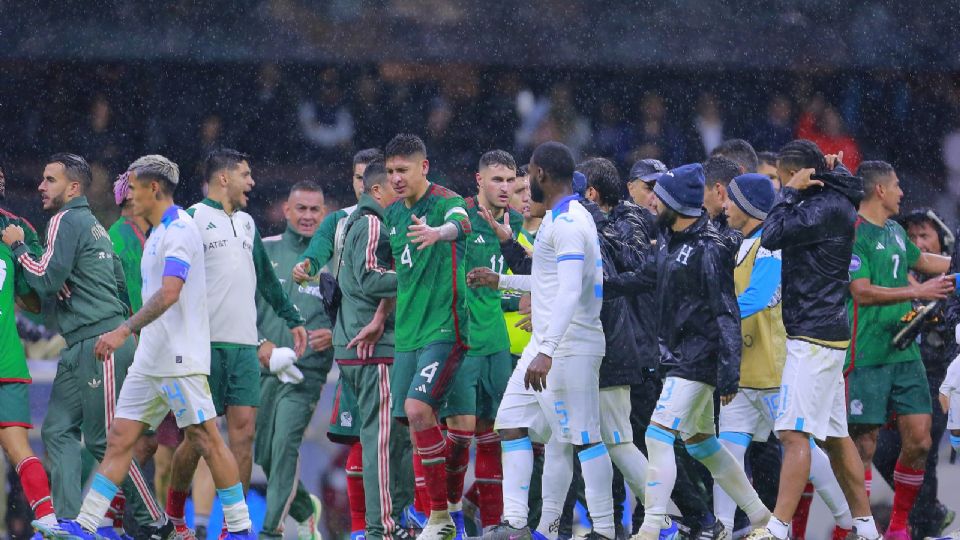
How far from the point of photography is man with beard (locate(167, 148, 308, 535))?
8406 millimetres

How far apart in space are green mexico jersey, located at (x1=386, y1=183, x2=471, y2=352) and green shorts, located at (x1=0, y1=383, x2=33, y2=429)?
2.01 meters

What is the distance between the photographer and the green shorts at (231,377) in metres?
8.42

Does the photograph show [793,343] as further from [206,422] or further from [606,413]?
[206,422]

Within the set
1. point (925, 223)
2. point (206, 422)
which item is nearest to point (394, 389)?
point (206, 422)

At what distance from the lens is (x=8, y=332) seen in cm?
852

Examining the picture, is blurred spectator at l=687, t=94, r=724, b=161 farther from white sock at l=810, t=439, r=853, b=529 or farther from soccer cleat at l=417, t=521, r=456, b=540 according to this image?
soccer cleat at l=417, t=521, r=456, b=540

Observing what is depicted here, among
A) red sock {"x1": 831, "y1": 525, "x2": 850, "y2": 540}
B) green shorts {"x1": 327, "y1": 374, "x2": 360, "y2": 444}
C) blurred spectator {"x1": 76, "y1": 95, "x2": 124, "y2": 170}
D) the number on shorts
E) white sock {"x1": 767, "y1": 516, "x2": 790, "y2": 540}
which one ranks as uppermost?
blurred spectator {"x1": 76, "y1": 95, "x2": 124, "y2": 170}

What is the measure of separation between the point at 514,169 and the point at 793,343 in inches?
83.2

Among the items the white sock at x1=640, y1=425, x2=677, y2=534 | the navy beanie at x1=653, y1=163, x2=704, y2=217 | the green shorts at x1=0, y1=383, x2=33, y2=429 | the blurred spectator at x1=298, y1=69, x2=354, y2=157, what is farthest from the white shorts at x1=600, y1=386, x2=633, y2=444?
the blurred spectator at x1=298, y1=69, x2=354, y2=157

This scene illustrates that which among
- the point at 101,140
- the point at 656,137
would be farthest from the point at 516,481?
the point at 101,140

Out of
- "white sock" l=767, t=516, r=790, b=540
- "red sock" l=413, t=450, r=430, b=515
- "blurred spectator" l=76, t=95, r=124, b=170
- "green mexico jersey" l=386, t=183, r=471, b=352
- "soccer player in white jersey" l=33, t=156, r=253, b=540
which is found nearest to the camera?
"white sock" l=767, t=516, r=790, b=540

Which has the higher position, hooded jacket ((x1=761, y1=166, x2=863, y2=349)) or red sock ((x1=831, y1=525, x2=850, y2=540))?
hooded jacket ((x1=761, y1=166, x2=863, y2=349))

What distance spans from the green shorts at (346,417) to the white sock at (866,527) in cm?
270

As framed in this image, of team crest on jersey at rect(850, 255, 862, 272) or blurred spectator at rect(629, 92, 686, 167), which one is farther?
blurred spectator at rect(629, 92, 686, 167)
